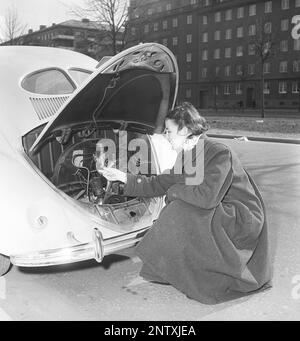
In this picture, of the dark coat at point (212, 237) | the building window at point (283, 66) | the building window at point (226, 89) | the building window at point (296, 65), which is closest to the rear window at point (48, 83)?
the dark coat at point (212, 237)

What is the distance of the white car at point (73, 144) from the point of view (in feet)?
11.3

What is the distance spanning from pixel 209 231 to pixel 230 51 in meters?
67.2

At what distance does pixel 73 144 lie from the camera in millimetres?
4211

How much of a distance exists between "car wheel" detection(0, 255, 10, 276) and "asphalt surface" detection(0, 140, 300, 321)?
0.32ft

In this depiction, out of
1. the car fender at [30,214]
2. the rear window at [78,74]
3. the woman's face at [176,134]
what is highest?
the rear window at [78,74]

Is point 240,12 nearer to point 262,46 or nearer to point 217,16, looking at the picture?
point 217,16

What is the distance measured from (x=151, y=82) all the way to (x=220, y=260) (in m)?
1.88

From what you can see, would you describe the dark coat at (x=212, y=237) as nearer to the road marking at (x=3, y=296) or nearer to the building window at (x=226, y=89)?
the road marking at (x=3, y=296)

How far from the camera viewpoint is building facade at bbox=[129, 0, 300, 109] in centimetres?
6081

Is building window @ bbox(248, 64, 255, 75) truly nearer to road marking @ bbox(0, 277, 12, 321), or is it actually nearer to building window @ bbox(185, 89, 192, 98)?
building window @ bbox(185, 89, 192, 98)

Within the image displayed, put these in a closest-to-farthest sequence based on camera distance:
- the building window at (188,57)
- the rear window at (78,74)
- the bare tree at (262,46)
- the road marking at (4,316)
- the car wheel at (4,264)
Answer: the road marking at (4,316) → the car wheel at (4,264) → the rear window at (78,74) → the bare tree at (262,46) → the building window at (188,57)

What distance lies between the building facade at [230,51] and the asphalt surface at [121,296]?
54.4 meters

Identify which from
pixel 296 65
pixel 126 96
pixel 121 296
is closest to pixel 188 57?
pixel 296 65
